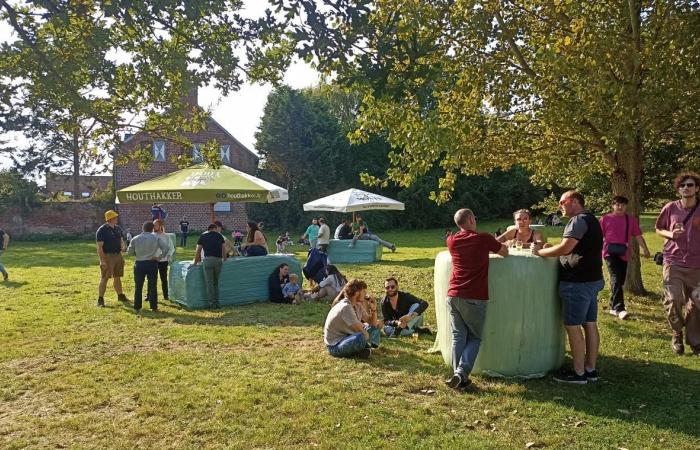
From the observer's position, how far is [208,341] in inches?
304

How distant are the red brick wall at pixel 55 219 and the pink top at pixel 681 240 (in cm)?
3110

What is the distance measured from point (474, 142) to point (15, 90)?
21.7ft

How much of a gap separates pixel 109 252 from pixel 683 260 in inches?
358

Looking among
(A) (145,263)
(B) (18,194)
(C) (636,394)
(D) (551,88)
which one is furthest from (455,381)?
(B) (18,194)

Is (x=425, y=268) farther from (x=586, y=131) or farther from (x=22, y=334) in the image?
(x=22, y=334)

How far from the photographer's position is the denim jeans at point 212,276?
10227 mm

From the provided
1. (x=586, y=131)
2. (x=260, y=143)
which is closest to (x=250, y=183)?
(x=586, y=131)

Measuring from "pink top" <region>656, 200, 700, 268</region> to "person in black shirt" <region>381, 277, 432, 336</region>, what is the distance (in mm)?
3080

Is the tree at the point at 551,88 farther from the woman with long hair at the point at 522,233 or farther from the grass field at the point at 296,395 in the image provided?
the grass field at the point at 296,395

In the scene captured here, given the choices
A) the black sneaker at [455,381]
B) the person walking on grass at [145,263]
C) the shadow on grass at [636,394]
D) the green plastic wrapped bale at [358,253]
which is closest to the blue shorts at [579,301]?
the shadow on grass at [636,394]

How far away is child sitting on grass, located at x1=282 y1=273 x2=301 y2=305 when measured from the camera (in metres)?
10.7

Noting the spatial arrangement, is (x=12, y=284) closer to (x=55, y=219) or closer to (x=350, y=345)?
(x=350, y=345)

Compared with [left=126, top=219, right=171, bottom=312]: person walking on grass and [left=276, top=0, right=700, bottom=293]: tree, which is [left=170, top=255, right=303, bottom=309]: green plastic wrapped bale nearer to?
[left=126, top=219, right=171, bottom=312]: person walking on grass

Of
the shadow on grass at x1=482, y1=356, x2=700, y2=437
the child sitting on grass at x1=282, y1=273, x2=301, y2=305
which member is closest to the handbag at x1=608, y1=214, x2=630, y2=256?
the shadow on grass at x1=482, y1=356, x2=700, y2=437
